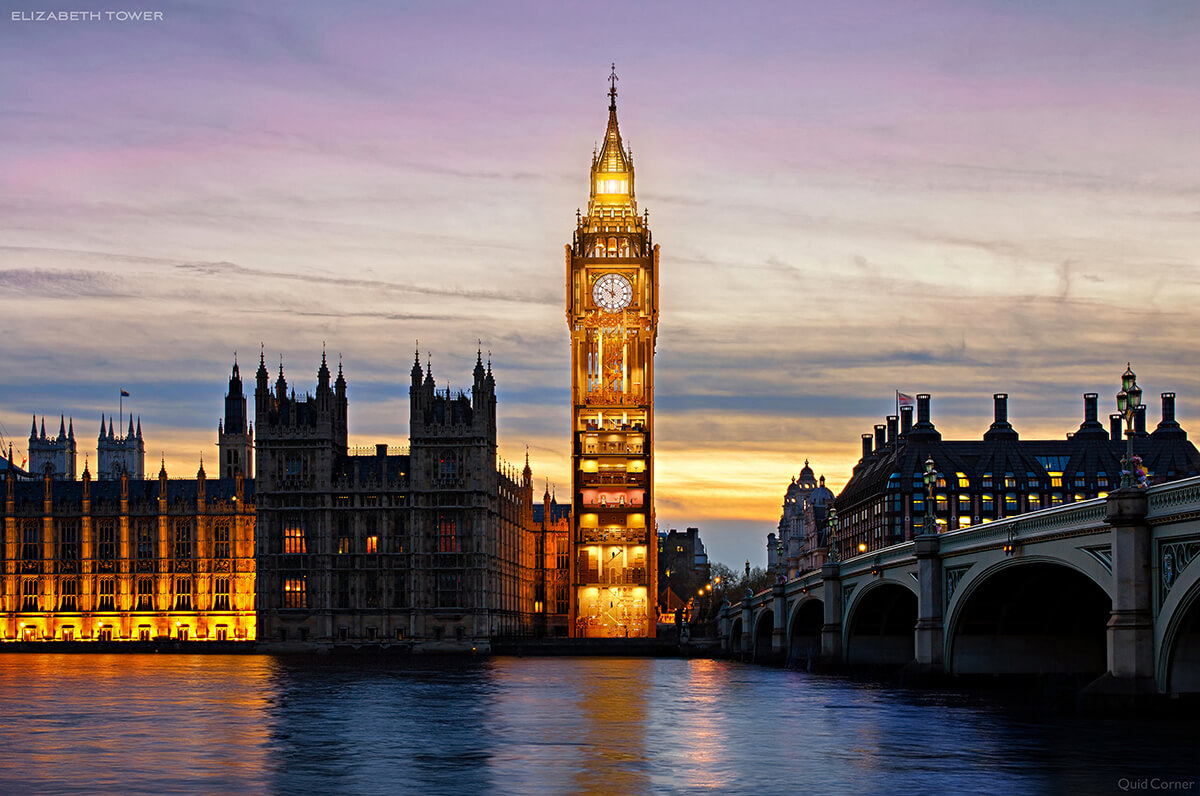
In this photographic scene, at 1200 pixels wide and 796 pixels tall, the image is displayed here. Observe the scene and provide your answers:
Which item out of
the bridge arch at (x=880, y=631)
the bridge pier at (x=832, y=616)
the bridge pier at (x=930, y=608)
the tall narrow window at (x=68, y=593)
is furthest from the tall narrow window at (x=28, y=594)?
the bridge pier at (x=930, y=608)

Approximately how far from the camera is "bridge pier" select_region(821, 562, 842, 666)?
335 feet

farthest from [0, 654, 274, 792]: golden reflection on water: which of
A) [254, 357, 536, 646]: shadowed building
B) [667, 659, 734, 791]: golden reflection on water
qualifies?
[254, 357, 536, 646]: shadowed building

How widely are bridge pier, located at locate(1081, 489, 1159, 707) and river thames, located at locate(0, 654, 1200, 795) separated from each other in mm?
1263

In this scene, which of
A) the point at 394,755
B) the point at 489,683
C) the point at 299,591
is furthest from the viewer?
the point at 299,591

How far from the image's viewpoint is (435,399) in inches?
7333

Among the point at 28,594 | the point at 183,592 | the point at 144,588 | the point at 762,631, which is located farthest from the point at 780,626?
the point at 28,594

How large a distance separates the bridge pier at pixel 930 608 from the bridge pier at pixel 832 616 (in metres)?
24.0

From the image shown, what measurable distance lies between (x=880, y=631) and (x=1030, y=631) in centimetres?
2684

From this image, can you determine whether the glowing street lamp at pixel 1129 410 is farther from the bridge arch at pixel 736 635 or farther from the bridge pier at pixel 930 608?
the bridge arch at pixel 736 635

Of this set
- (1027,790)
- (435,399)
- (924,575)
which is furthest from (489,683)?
(435,399)

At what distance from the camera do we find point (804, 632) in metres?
135

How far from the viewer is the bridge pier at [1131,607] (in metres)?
52.2

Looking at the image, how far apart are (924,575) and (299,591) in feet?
394

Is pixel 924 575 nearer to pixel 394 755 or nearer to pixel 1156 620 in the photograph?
pixel 1156 620
